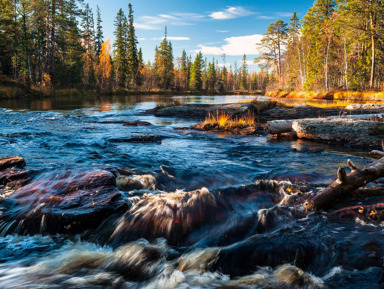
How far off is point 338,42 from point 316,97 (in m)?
7.64

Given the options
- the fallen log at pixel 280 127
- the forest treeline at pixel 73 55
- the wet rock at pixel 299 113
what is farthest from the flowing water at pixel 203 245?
the forest treeline at pixel 73 55

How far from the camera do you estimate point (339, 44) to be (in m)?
34.4

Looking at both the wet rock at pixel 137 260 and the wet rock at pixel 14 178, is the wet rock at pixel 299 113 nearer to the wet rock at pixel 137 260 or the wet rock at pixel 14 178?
the wet rock at pixel 14 178

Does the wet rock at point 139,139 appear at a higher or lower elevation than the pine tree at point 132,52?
lower

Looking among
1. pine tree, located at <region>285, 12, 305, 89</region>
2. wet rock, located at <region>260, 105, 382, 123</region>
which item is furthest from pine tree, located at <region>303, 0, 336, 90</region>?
wet rock, located at <region>260, 105, 382, 123</region>

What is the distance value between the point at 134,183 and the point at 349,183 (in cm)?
347

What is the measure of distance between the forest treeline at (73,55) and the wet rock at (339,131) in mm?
32432

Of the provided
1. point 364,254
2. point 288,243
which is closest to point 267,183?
point 288,243

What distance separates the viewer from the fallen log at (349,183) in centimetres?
359

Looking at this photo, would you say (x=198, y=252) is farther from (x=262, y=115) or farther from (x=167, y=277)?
(x=262, y=115)

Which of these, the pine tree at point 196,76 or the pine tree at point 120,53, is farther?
the pine tree at point 196,76

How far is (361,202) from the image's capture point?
373cm

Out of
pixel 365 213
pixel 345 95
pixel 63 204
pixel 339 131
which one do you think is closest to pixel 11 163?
pixel 63 204

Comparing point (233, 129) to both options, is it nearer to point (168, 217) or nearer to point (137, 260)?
point (168, 217)
